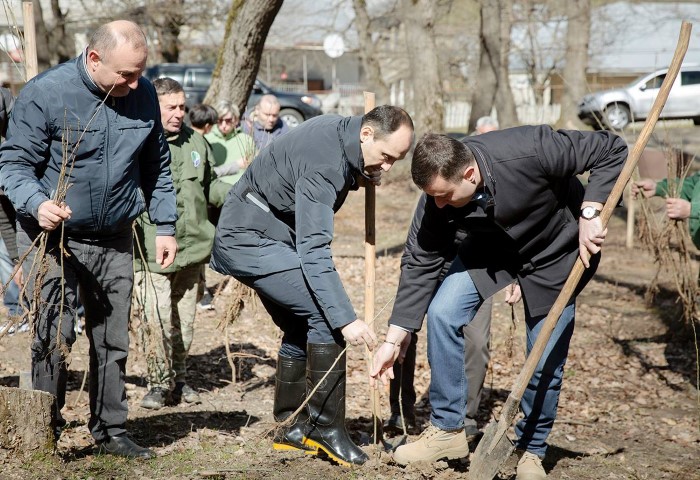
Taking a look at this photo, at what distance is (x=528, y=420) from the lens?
14.0ft

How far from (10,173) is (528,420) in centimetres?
281

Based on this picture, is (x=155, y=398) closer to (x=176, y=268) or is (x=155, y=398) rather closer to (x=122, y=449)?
(x=176, y=268)

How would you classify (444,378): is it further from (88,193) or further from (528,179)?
(88,193)

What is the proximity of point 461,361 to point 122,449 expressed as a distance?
176 centimetres

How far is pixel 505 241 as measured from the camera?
405cm

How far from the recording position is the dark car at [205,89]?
20047 millimetres

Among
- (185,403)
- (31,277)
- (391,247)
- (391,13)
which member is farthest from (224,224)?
(391,13)

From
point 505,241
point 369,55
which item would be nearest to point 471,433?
point 505,241

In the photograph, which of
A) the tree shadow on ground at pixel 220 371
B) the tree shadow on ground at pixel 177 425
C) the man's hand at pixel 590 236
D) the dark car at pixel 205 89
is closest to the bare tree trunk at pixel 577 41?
the dark car at pixel 205 89

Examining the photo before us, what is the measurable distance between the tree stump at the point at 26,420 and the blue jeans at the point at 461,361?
183cm

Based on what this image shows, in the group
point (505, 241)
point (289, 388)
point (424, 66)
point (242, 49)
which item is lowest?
point (289, 388)

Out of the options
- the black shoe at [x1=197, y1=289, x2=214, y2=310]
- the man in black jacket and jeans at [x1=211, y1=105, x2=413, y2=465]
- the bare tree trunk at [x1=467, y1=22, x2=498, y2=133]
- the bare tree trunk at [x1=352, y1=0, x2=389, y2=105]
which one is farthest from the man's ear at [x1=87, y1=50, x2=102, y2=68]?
the bare tree trunk at [x1=352, y1=0, x2=389, y2=105]

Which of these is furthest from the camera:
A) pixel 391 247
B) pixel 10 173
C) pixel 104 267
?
pixel 391 247

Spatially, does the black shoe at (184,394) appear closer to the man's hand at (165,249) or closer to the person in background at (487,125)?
the man's hand at (165,249)
